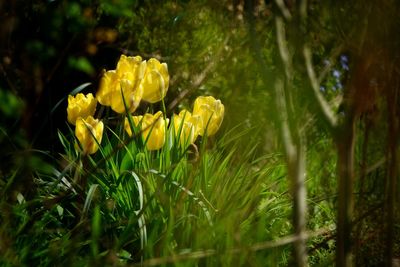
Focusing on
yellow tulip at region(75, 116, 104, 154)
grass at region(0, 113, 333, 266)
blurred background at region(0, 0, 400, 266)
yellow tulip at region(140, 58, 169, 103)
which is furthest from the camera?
blurred background at region(0, 0, 400, 266)

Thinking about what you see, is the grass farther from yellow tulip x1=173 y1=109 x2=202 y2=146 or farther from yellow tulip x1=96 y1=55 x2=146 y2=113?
yellow tulip x1=96 y1=55 x2=146 y2=113

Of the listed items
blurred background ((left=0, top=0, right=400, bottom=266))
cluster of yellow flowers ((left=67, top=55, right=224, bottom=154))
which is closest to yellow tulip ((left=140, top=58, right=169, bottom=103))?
cluster of yellow flowers ((left=67, top=55, right=224, bottom=154))

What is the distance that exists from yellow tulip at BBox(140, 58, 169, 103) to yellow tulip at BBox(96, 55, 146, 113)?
0.04m

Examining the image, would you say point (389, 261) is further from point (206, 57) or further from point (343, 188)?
point (206, 57)

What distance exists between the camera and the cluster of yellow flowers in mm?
2195

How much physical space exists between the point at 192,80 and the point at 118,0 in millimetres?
858

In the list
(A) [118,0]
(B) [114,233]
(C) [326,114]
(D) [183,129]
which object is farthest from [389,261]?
(A) [118,0]

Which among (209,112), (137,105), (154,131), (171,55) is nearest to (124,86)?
(137,105)

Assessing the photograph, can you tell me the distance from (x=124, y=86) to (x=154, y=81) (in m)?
0.13

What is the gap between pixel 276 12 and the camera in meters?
1.20

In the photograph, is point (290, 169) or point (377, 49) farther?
point (377, 49)

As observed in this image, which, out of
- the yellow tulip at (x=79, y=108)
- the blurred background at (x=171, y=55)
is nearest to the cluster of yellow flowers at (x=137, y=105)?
the yellow tulip at (x=79, y=108)

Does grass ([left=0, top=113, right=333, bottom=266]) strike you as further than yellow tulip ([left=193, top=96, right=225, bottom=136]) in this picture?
No

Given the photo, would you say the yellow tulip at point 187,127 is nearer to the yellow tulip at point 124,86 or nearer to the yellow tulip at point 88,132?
the yellow tulip at point 124,86
